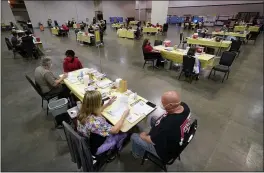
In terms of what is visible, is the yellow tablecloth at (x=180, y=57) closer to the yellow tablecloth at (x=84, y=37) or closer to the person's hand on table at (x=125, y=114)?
the person's hand on table at (x=125, y=114)

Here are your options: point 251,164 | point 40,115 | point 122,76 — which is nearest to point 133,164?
point 251,164

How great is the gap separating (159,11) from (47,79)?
12.0 meters

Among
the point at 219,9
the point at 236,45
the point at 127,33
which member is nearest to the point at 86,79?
the point at 236,45

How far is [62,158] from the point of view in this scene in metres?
1.93

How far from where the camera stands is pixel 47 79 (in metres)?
2.45

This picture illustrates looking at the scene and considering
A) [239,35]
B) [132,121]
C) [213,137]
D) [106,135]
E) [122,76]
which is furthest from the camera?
[239,35]

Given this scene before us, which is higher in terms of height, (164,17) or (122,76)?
(164,17)

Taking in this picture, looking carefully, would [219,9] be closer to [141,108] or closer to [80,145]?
[141,108]

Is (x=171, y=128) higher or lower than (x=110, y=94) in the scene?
higher

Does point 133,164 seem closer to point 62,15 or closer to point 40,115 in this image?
Result: point 40,115

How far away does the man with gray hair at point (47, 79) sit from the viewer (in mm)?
2416

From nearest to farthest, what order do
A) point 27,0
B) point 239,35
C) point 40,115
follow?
point 40,115, point 239,35, point 27,0

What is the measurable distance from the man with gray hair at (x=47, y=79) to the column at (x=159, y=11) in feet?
38.3

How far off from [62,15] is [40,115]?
19812 millimetres
